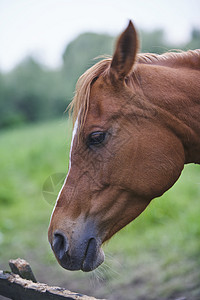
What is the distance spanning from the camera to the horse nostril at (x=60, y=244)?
6.30 feet

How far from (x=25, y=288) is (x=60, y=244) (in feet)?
0.98

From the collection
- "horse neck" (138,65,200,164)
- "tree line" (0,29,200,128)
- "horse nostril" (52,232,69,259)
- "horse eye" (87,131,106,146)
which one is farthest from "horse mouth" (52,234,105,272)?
"tree line" (0,29,200,128)

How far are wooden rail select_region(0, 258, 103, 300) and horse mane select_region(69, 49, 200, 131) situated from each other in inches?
36.5

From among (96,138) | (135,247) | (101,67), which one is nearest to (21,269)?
(96,138)

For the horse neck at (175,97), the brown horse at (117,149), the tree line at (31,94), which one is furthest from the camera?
the tree line at (31,94)

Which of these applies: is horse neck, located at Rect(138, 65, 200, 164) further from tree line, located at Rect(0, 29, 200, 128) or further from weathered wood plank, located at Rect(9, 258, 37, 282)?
tree line, located at Rect(0, 29, 200, 128)

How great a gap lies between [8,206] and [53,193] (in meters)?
5.77

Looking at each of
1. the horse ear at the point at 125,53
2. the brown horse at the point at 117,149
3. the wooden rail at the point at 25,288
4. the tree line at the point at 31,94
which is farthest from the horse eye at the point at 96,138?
the tree line at the point at 31,94

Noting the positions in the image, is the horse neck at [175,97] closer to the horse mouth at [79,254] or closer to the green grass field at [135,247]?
the green grass field at [135,247]

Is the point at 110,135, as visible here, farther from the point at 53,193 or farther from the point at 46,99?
the point at 46,99

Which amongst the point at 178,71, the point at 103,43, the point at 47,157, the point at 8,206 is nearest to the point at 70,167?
the point at 178,71

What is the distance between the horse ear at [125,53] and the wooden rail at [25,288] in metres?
1.25

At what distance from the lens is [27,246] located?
5.75 m

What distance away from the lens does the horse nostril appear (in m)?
1.92
